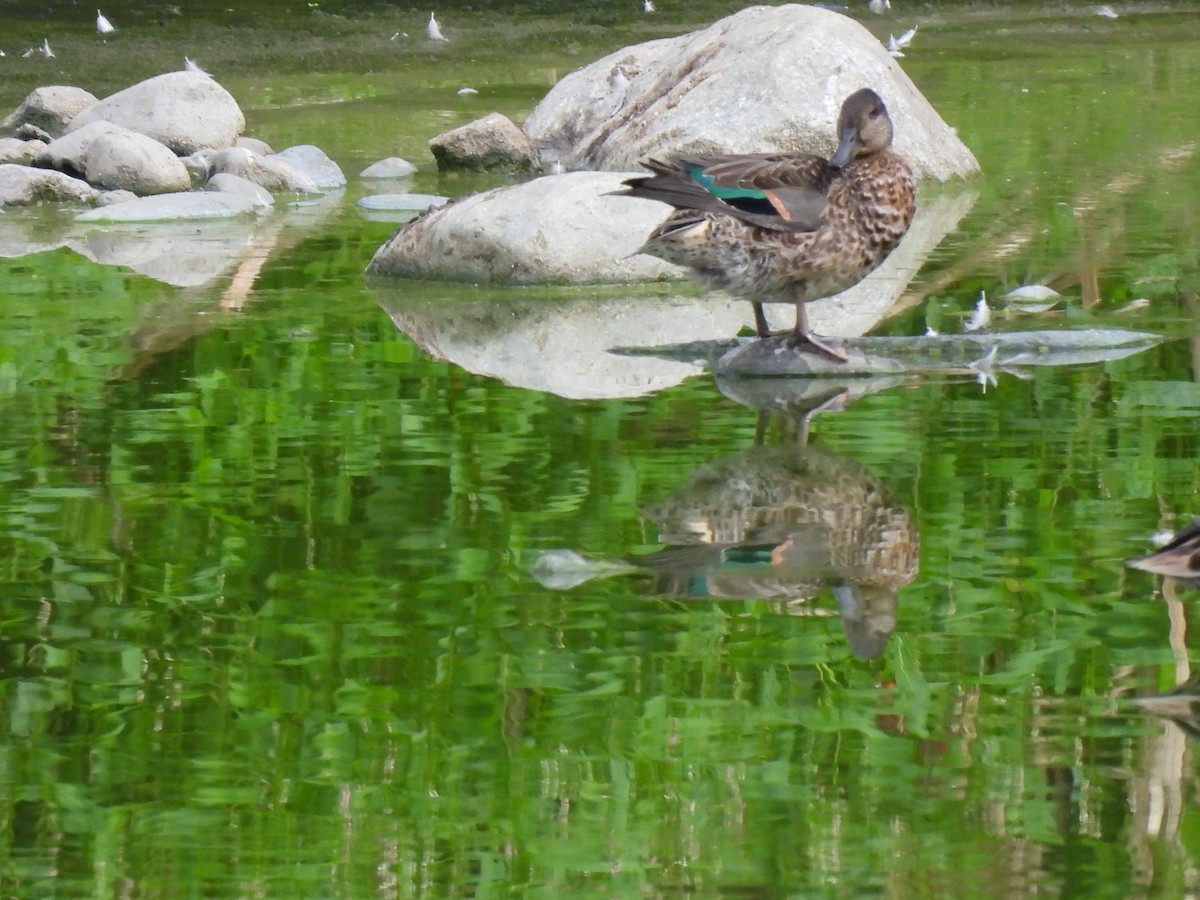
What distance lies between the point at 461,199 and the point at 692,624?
4878 mm

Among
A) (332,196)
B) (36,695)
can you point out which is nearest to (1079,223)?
(332,196)

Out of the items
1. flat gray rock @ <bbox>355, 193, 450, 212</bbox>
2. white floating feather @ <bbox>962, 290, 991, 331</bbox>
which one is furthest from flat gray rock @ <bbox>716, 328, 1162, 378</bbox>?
flat gray rock @ <bbox>355, 193, 450, 212</bbox>

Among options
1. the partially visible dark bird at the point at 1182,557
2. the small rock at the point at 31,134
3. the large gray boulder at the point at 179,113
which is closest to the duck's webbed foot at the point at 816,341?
the partially visible dark bird at the point at 1182,557

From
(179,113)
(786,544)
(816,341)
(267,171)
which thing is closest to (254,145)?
(179,113)

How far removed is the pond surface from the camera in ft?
8.96

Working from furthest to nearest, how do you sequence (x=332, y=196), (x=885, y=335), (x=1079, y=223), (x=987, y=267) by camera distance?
1. (x=332, y=196)
2. (x=1079, y=223)
3. (x=987, y=267)
4. (x=885, y=335)

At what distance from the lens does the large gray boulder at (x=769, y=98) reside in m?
10.6

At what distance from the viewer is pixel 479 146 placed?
1191cm

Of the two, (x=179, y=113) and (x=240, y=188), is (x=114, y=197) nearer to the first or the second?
(x=240, y=188)

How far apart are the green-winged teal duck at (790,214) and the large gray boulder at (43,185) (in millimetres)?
5651

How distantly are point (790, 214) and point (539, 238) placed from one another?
2052 millimetres

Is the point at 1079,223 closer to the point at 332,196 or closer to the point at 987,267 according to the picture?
the point at 987,267

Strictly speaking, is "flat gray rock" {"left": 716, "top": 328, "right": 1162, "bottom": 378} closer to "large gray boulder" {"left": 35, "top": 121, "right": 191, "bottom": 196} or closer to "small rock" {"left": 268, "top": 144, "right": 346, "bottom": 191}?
"small rock" {"left": 268, "top": 144, "right": 346, "bottom": 191}

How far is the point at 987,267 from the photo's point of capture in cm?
791
